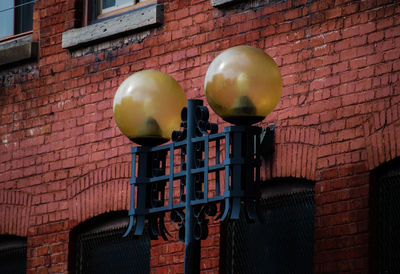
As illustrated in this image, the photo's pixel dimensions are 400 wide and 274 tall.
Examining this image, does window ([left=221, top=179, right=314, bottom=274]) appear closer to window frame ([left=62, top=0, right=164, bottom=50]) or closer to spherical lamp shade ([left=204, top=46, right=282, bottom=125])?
window frame ([left=62, top=0, right=164, bottom=50])

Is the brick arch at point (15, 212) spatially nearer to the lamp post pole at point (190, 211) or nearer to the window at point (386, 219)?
the window at point (386, 219)

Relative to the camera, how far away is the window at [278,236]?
8633 mm

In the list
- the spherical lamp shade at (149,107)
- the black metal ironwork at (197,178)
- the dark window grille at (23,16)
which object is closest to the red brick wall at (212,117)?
the dark window grille at (23,16)

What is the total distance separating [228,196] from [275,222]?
108 inches

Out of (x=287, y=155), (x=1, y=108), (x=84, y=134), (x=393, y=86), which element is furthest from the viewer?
(x=1, y=108)

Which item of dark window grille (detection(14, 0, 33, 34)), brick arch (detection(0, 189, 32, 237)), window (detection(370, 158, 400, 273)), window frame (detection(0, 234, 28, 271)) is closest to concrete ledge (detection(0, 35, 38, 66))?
dark window grille (detection(14, 0, 33, 34))

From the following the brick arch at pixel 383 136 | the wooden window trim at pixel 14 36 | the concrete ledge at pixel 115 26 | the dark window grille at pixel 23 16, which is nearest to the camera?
the brick arch at pixel 383 136

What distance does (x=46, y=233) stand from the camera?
1054 cm

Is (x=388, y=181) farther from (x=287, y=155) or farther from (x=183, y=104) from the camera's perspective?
(x=183, y=104)

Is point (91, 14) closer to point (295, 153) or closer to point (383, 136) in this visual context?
point (295, 153)

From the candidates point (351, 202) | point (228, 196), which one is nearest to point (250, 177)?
point (228, 196)

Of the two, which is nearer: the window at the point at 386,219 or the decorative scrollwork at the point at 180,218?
the decorative scrollwork at the point at 180,218

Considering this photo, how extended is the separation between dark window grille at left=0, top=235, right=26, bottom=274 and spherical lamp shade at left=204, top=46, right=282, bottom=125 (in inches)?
199

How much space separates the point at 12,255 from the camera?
11023 mm
